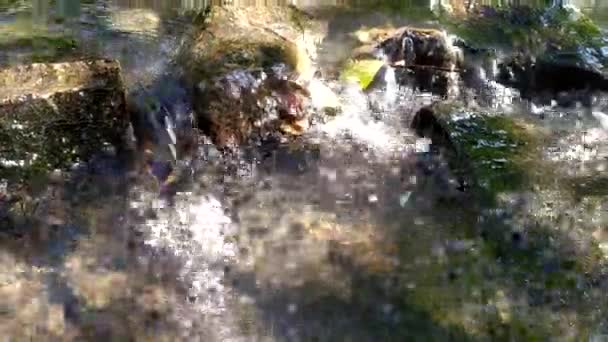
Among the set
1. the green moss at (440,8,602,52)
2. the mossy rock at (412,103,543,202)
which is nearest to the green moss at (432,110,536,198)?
the mossy rock at (412,103,543,202)

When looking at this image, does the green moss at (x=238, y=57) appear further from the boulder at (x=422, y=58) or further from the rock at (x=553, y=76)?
the rock at (x=553, y=76)

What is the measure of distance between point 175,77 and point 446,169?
2551 millimetres

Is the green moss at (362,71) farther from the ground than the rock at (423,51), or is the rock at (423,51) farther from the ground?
the rock at (423,51)

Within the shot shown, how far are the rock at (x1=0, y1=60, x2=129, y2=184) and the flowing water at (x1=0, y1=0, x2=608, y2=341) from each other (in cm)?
23

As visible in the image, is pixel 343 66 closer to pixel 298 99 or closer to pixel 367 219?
pixel 298 99

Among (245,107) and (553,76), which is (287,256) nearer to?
(245,107)

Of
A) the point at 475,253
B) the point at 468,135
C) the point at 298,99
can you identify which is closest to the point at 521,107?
the point at 468,135

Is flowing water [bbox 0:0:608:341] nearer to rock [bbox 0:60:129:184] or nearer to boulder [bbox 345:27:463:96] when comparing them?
rock [bbox 0:60:129:184]

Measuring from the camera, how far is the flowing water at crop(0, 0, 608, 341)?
3891 millimetres

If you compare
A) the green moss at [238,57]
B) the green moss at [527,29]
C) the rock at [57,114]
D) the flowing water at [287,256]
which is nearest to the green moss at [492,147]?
the flowing water at [287,256]

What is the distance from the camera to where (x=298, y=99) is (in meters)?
5.86

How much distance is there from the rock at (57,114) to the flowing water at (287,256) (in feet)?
0.74

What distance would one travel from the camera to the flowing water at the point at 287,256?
3891 mm

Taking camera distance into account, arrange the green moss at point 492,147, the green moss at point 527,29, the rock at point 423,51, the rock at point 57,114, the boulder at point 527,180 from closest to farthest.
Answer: the boulder at point 527,180
the green moss at point 492,147
the rock at point 57,114
the rock at point 423,51
the green moss at point 527,29
